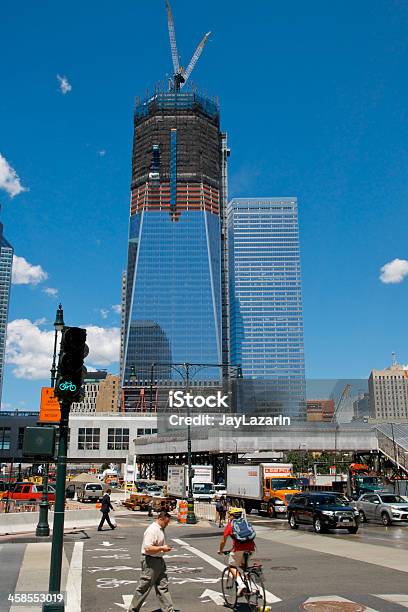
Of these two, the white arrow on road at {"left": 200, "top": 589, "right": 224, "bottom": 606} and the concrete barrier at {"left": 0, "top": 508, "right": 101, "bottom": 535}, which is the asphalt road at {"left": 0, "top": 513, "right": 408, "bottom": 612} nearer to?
the white arrow on road at {"left": 200, "top": 589, "right": 224, "bottom": 606}

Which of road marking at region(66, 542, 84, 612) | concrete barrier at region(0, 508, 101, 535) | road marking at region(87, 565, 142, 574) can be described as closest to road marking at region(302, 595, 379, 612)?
road marking at region(66, 542, 84, 612)

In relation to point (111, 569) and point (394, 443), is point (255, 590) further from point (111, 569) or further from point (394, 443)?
point (394, 443)

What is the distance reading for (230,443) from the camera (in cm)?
7756

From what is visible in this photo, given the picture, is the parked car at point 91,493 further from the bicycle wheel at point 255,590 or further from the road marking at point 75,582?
the bicycle wheel at point 255,590

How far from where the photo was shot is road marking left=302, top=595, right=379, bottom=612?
1042 cm

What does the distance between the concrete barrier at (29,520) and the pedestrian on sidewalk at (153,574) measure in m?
17.3

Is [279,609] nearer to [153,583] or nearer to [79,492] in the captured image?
[153,583]

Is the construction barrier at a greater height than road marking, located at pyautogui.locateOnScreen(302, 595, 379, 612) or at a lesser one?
lesser

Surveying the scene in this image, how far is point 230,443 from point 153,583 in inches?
2731

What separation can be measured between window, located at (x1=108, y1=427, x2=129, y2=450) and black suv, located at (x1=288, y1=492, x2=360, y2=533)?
96.7m

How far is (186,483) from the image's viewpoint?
165 ft

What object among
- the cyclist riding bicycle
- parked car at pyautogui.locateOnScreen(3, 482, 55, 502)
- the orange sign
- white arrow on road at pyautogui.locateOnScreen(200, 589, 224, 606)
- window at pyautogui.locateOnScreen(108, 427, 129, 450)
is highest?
window at pyautogui.locateOnScreen(108, 427, 129, 450)

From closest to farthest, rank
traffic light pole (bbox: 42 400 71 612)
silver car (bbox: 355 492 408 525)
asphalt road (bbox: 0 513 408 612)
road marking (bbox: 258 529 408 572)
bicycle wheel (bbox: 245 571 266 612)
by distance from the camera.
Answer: traffic light pole (bbox: 42 400 71 612) → bicycle wheel (bbox: 245 571 266 612) → asphalt road (bbox: 0 513 408 612) → road marking (bbox: 258 529 408 572) → silver car (bbox: 355 492 408 525)

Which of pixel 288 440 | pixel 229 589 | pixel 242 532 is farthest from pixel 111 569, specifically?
pixel 288 440
